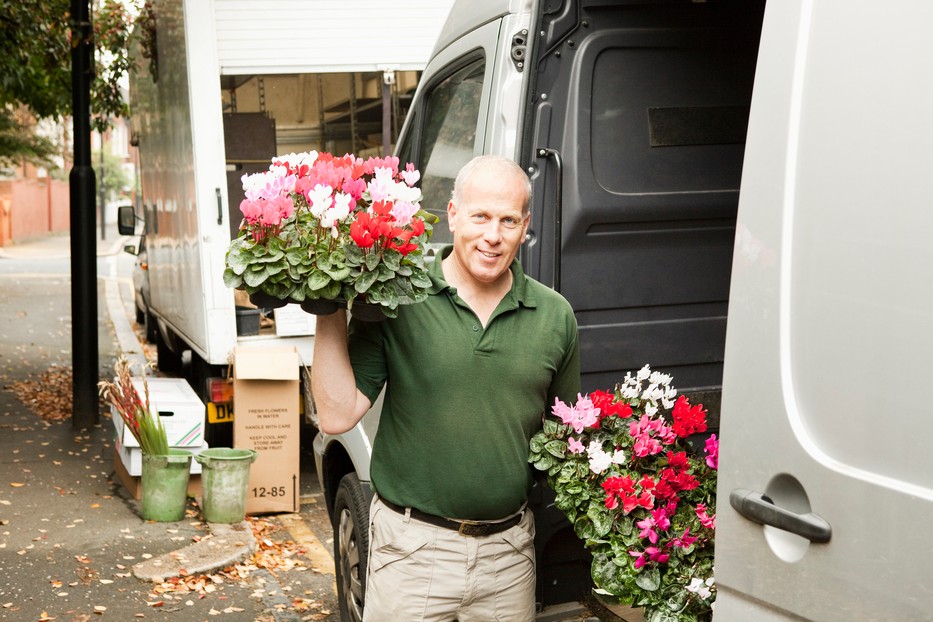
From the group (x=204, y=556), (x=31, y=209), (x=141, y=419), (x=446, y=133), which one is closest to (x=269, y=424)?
(x=141, y=419)

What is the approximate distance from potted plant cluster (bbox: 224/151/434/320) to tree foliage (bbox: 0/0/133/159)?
24.0 ft

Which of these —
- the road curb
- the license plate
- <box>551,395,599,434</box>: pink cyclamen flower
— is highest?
<box>551,395,599,434</box>: pink cyclamen flower

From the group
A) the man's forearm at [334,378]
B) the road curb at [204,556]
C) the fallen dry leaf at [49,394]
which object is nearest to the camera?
the man's forearm at [334,378]

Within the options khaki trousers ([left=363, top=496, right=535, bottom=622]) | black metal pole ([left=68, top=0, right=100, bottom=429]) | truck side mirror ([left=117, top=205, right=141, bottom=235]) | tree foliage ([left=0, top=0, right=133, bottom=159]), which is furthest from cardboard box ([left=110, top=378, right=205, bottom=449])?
truck side mirror ([left=117, top=205, right=141, bottom=235])

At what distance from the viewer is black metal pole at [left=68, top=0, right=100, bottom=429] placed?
356 inches

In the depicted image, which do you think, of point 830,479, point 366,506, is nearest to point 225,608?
point 366,506

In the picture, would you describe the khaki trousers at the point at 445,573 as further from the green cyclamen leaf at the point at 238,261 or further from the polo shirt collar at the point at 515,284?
the green cyclamen leaf at the point at 238,261

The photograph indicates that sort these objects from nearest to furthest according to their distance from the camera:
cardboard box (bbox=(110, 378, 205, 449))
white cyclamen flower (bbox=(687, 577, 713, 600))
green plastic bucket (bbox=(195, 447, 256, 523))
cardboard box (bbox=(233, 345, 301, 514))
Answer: white cyclamen flower (bbox=(687, 577, 713, 600)), green plastic bucket (bbox=(195, 447, 256, 523)), cardboard box (bbox=(110, 378, 205, 449)), cardboard box (bbox=(233, 345, 301, 514))

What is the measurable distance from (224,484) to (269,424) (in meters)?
0.64

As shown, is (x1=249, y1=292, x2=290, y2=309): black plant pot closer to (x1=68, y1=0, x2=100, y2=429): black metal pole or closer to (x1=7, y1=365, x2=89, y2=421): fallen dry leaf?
(x1=68, y1=0, x2=100, y2=429): black metal pole

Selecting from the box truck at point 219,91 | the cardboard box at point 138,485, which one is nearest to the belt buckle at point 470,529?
the cardboard box at point 138,485

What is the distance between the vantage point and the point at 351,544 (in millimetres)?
4367

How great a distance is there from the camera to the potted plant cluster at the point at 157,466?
6672 millimetres

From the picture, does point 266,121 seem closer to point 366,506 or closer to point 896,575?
point 366,506
